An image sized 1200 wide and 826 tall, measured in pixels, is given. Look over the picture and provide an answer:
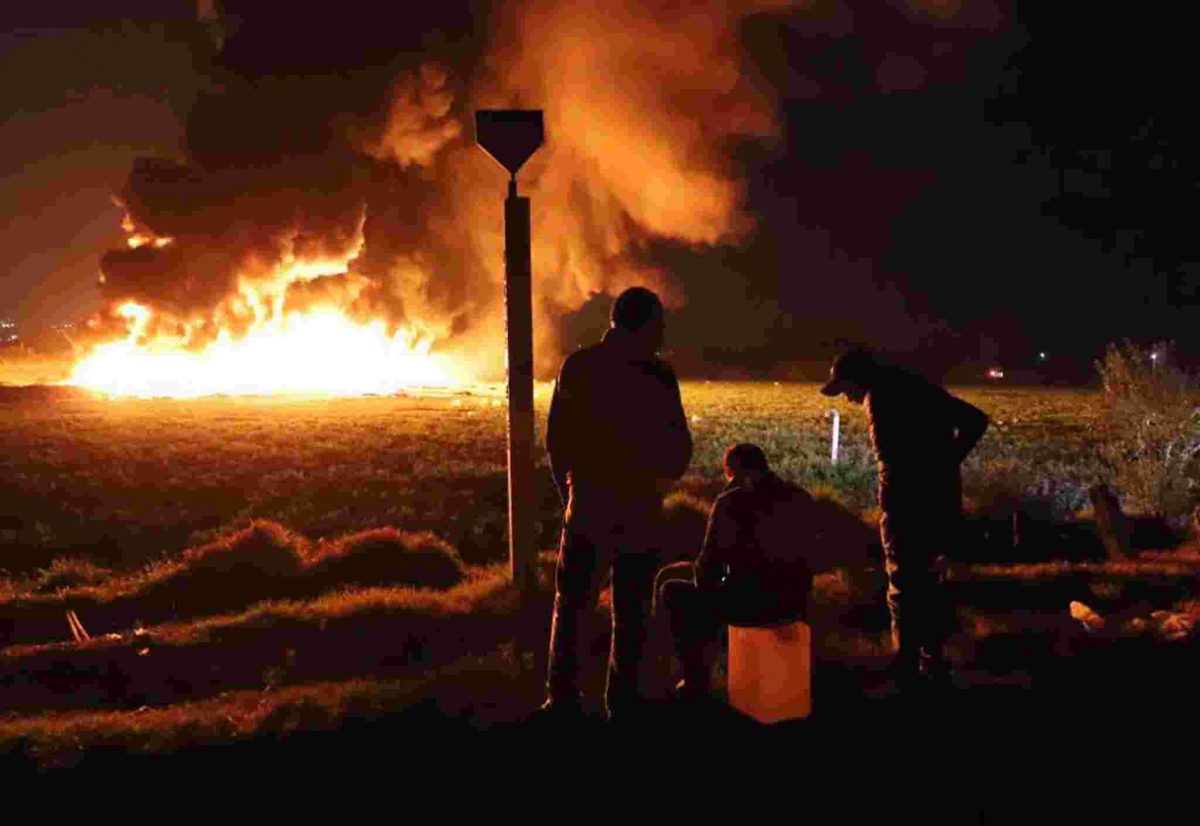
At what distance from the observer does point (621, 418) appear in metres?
4.54

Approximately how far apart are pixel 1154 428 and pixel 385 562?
12211 mm

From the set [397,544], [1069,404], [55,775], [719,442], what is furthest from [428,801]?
[1069,404]

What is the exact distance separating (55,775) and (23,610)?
486 centimetres

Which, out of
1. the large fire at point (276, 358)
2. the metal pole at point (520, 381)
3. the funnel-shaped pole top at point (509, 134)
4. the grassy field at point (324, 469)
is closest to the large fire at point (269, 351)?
the large fire at point (276, 358)

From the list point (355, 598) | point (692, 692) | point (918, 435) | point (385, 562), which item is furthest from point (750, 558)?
point (385, 562)

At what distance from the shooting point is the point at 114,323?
47.0 m

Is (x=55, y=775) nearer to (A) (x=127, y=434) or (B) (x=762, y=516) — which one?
(B) (x=762, y=516)

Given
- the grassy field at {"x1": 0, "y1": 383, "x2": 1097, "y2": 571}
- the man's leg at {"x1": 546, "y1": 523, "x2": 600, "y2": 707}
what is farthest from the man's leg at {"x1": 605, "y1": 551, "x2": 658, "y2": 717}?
the grassy field at {"x1": 0, "y1": 383, "x2": 1097, "y2": 571}

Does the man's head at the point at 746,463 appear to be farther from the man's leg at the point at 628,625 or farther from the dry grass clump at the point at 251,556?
the dry grass clump at the point at 251,556

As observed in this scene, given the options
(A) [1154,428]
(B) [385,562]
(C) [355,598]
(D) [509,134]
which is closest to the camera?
(D) [509,134]

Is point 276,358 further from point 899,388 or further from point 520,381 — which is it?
point 899,388

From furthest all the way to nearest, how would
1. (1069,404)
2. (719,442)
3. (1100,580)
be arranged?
(1069,404) < (719,442) < (1100,580)

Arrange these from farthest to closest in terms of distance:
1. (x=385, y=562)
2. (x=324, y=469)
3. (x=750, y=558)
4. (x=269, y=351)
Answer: (x=269, y=351)
(x=324, y=469)
(x=385, y=562)
(x=750, y=558)

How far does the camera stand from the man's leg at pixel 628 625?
15.5 ft
